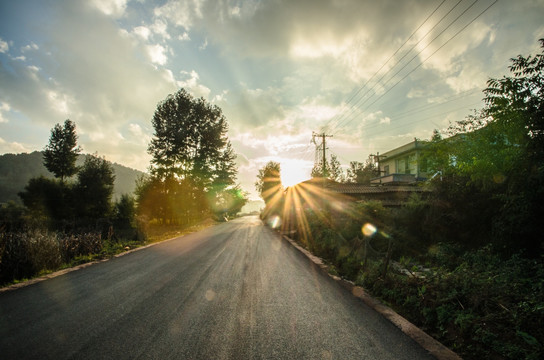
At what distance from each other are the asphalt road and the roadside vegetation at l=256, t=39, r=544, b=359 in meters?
0.84

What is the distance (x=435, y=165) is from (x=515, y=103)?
5.61 m

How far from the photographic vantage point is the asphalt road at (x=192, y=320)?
10.4 feet

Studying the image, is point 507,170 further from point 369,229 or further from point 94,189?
point 94,189

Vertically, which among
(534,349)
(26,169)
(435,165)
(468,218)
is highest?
(26,169)

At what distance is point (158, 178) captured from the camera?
31578 mm

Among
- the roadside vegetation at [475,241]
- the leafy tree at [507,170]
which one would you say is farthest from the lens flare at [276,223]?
the leafy tree at [507,170]

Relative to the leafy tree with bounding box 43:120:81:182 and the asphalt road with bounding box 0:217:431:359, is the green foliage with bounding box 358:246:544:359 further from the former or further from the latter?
the leafy tree with bounding box 43:120:81:182

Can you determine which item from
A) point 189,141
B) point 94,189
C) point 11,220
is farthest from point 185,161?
point 11,220

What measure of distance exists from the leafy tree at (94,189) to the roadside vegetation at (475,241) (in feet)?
96.8

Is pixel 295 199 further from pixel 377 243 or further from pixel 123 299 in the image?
pixel 123 299

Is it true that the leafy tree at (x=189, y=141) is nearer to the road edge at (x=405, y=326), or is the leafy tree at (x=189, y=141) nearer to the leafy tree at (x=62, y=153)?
the leafy tree at (x=62, y=153)

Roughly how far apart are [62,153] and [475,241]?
158 feet

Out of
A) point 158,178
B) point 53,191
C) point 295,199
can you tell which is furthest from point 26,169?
point 295,199

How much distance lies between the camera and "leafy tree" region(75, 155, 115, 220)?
101 feet
